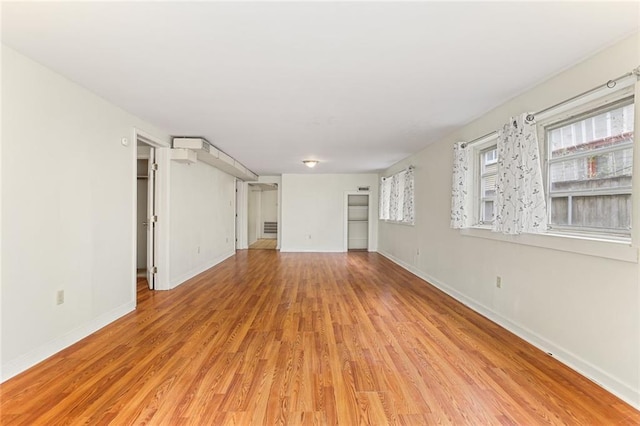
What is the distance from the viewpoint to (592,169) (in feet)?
8.04

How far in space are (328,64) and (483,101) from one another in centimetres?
179

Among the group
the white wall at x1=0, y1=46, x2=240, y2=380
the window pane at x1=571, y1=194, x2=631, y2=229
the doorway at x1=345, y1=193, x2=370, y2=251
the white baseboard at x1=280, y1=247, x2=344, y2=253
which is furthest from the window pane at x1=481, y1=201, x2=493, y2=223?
the doorway at x1=345, y1=193, x2=370, y2=251

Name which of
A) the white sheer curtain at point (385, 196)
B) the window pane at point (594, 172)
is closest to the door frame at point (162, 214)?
the window pane at point (594, 172)

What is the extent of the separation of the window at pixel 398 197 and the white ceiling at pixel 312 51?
260 cm

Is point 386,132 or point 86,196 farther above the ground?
point 386,132

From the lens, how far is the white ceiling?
1.79 metres

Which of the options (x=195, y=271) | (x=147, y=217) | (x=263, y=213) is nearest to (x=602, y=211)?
(x=147, y=217)

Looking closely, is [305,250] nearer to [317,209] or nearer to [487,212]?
[317,209]

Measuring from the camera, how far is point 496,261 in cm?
345

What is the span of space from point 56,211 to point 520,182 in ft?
13.2

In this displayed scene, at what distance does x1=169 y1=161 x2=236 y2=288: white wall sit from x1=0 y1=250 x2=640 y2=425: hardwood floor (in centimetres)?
138

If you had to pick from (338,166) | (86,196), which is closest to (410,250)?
(338,166)

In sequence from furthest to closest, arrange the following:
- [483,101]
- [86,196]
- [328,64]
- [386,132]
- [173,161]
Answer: [173,161] → [386,132] → [483,101] → [86,196] → [328,64]

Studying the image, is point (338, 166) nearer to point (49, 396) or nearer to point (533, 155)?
point (533, 155)
